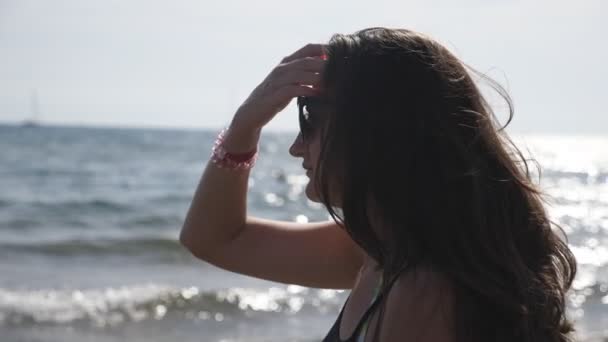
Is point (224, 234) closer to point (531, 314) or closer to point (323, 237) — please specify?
point (323, 237)

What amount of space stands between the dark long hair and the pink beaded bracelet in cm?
52

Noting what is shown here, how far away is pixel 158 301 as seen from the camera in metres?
8.70

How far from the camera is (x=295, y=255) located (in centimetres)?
211

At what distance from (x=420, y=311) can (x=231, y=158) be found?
2.74 ft

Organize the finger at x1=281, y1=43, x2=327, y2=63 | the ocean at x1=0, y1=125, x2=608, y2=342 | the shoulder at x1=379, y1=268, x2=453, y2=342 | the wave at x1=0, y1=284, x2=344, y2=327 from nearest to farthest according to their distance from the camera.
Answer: the shoulder at x1=379, y1=268, x2=453, y2=342 < the finger at x1=281, y1=43, x2=327, y2=63 < the ocean at x1=0, y1=125, x2=608, y2=342 < the wave at x1=0, y1=284, x2=344, y2=327

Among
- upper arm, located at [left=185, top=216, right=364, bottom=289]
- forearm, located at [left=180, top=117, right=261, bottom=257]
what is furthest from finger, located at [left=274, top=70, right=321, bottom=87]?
upper arm, located at [left=185, top=216, right=364, bottom=289]

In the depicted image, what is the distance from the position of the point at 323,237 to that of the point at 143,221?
13970 millimetres

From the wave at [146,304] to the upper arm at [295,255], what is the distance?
20.3 ft

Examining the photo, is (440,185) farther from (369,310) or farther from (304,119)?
(304,119)

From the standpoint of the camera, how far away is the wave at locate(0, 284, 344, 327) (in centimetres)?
805

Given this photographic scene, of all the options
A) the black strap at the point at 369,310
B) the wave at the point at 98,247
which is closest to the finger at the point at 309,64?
the black strap at the point at 369,310

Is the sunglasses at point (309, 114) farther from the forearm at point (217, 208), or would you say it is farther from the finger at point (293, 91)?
the forearm at point (217, 208)

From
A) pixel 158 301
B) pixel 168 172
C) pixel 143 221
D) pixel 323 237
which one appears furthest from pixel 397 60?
pixel 168 172

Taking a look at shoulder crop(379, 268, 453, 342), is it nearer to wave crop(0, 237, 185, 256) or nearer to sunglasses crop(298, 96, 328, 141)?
sunglasses crop(298, 96, 328, 141)
